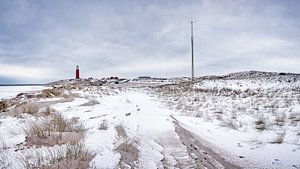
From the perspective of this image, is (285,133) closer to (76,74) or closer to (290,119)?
(290,119)

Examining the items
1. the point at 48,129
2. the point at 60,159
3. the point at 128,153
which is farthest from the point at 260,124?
the point at 60,159

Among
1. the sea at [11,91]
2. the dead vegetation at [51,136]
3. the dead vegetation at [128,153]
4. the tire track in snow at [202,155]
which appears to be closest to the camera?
the dead vegetation at [128,153]

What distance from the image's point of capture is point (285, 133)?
7.07 m

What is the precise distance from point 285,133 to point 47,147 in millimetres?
5886

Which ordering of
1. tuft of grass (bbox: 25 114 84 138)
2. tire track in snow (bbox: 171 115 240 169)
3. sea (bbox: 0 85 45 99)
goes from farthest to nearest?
sea (bbox: 0 85 45 99)
tuft of grass (bbox: 25 114 84 138)
tire track in snow (bbox: 171 115 240 169)

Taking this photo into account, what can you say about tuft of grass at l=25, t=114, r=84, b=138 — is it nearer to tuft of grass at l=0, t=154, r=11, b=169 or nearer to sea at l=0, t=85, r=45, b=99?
tuft of grass at l=0, t=154, r=11, b=169

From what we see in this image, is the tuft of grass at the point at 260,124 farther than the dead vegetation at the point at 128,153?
Yes

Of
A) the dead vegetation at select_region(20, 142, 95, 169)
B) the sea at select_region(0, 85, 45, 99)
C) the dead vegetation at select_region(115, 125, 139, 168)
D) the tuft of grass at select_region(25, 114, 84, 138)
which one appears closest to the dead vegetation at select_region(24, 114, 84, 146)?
the tuft of grass at select_region(25, 114, 84, 138)

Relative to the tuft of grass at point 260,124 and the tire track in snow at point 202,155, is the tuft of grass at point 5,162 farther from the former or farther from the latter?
the tuft of grass at point 260,124

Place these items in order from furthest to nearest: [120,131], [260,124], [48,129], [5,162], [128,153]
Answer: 1. [260,124]
2. [120,131]
3. [48,129]
4. [128,153]
5. [5,162]

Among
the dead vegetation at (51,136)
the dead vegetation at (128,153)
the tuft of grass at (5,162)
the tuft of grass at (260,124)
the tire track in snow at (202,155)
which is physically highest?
the dead vegetation at (51,136)

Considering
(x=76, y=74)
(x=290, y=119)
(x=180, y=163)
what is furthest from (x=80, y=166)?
(x=76, y=74)

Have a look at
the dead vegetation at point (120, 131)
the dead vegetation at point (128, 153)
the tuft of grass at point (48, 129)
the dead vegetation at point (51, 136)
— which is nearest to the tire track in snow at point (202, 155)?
the dead vegetation at point (128, 153)

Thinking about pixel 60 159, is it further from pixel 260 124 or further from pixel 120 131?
pixel 260 124
